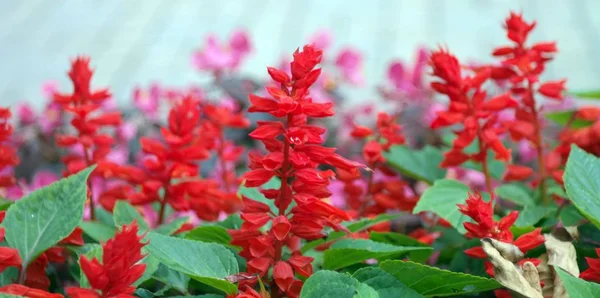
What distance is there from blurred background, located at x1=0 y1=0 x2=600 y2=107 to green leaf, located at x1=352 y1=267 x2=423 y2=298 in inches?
144

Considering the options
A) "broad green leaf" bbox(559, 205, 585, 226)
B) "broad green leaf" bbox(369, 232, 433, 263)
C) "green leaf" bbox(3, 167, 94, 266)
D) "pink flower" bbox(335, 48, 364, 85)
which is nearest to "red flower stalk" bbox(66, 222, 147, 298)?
"green leaf" bbox(3, 167, 94, 266)


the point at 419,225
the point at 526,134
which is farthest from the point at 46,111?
the point at 526,134

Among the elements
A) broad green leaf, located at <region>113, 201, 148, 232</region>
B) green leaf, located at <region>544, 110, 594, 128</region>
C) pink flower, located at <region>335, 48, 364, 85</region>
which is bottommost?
broad green leaf, located at <region>113, 201, 148, 232</region>

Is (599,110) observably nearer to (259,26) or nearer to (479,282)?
(479,282)

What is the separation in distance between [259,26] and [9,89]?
67.1 inches

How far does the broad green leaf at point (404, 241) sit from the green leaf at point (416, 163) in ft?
0.77

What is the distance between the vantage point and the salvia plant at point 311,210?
772mm

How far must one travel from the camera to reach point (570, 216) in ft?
3.40

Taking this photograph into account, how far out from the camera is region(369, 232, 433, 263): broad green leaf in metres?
0.97

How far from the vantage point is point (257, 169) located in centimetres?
80

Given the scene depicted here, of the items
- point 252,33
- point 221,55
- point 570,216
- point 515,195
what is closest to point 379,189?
point 515,195

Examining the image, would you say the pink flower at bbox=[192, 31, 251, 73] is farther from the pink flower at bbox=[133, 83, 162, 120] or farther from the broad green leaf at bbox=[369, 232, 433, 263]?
the broad green leaf at bbox=[369, 232, 433, 263]

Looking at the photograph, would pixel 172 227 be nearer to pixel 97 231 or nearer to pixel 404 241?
pixel 97 231

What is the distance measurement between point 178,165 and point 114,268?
413 mm
